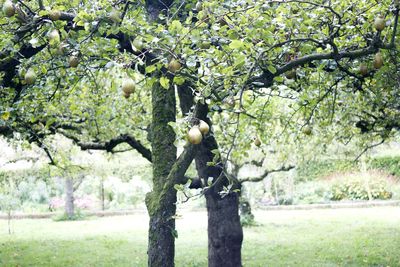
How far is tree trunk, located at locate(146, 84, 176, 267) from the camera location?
5750 millimetres

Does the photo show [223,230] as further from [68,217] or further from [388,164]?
[388,164]

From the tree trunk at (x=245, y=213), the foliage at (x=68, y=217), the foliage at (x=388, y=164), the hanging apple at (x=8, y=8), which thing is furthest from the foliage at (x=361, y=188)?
the hanging apple at (x=8, y=8)

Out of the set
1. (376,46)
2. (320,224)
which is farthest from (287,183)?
(376,46)

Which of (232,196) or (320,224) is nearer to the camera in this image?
(232,196)

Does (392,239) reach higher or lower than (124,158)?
lower

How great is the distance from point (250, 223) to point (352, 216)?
511 cm

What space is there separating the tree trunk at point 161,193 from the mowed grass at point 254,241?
19.4 ft

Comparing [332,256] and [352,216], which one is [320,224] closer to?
[352,216]

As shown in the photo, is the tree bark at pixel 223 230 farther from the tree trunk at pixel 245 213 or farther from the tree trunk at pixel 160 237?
the tree trunk at pixel 245 213

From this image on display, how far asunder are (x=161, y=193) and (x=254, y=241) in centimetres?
1012

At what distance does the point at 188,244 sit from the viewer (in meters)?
15.2

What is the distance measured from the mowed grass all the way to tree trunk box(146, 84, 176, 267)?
590cm

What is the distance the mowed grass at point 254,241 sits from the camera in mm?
11984

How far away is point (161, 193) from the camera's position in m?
5.61
